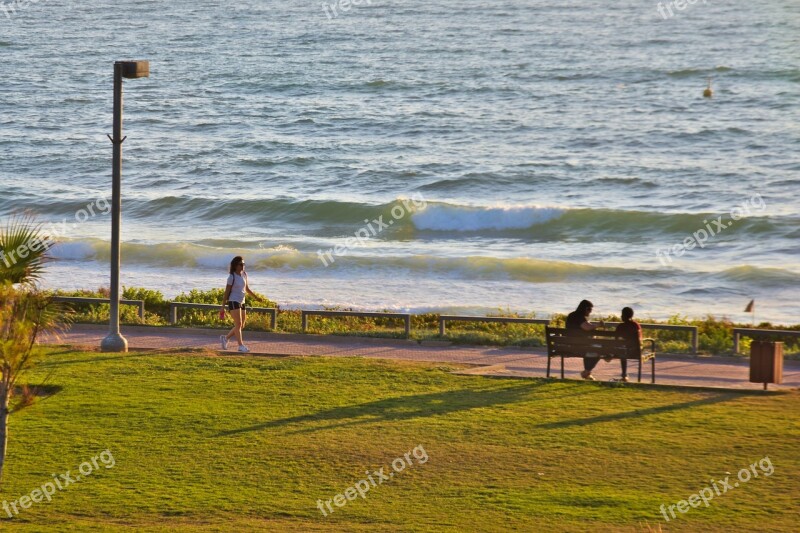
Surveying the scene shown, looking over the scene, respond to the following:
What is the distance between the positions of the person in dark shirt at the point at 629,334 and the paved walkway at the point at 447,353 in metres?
0.48

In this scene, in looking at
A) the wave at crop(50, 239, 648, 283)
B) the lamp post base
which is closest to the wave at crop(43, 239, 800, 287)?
the wave at crop(50, 239, 648, 283)

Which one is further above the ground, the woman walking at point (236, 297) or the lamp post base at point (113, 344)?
the woman walking at point (236, 297)

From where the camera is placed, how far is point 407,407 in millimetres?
13602

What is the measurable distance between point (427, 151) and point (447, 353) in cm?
3733

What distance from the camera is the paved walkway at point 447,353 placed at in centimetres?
1583

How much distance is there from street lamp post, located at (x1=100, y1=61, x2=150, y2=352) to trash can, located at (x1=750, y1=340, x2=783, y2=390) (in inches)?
345

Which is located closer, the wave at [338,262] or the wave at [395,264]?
the wave at [395,264]

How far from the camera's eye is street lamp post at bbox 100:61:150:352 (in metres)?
16.5

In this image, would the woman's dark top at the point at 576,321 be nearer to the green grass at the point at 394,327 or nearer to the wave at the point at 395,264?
the green grass at the point at 394,327

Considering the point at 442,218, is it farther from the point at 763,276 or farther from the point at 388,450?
the point at 388,450

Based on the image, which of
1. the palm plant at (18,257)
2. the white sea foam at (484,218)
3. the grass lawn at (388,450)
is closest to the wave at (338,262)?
the white sea foam at (484,218)

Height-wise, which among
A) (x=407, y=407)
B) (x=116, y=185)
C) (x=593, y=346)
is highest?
(x=116, y=185)

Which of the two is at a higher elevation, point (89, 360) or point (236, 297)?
point (236, 297)

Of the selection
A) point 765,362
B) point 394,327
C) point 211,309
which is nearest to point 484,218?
point 394,327
